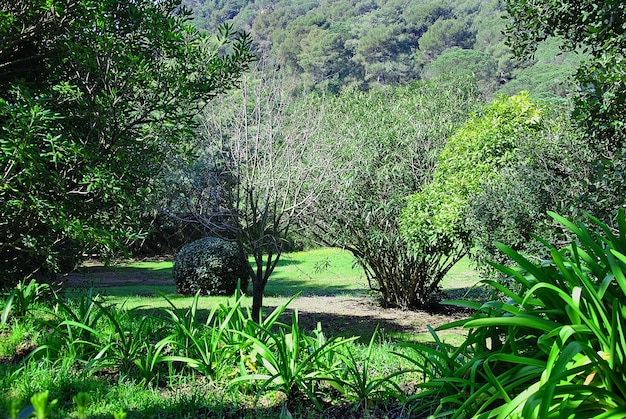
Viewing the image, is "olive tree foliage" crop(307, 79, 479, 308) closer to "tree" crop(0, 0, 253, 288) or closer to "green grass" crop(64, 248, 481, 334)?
"green grass" crop(64, 248, 481, 334)

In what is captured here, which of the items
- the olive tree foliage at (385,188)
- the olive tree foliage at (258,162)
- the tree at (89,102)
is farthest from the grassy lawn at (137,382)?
the olive tree foliage at (385,188)

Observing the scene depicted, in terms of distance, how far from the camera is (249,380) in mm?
3168

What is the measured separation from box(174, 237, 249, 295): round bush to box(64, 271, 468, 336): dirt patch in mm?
1984

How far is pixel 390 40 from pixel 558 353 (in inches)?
2469

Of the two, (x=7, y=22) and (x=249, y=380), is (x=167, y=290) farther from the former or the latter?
(x=249, y=380)

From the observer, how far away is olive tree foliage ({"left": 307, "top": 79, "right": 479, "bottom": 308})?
1045 centimetres

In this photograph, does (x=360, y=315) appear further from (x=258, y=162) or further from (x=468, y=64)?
(x=468, y=64)

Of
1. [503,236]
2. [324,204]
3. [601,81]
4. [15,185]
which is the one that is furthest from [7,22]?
[324,204]

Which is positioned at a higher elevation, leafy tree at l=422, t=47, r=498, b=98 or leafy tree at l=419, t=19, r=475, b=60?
leafy tree at l=419, t=19, r=475, b=60

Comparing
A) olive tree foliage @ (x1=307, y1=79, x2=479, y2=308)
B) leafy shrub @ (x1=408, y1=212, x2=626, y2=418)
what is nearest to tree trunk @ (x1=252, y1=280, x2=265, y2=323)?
olive tree foliage @ (x1=307, y1=79, x2=479, y2=308)

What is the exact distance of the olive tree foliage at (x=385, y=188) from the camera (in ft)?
34.3

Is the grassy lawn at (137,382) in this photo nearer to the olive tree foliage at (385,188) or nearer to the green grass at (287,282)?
the green grass at (287,282)

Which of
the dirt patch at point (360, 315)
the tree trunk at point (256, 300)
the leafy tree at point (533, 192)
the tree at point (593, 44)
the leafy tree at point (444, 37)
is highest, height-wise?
the leafy tree at point (444, 37)

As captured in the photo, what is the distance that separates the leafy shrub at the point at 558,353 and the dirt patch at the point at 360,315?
5.43 m
